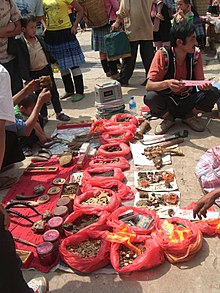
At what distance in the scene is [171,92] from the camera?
14.8ft

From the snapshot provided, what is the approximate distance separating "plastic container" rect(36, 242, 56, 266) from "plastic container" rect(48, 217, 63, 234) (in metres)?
0.22

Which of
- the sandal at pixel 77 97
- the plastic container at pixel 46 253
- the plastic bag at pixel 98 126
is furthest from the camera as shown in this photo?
the sandal at pixel 77 97

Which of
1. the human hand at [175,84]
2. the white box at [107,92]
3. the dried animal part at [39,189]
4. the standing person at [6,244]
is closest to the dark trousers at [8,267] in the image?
the standing person at [6,244]

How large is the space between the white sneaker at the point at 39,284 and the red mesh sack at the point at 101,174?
A: 1.27 metres

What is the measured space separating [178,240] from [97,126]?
8.58 ft

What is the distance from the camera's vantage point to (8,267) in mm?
1827

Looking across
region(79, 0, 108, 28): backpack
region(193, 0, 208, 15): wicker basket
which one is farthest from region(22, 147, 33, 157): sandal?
region(193, 0, 208, 15): wicker basket

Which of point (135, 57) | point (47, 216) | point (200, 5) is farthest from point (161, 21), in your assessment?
point (47, 216)

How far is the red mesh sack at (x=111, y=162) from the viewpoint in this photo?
→ 3.84 meters

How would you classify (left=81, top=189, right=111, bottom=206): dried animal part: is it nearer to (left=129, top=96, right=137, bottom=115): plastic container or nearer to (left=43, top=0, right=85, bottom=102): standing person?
(left=129, top=96, right=137, bottom=115): plastic container

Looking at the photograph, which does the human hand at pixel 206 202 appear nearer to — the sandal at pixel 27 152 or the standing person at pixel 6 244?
the standing person at pixel 6 244

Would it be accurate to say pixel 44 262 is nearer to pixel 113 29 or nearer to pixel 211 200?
pixel 211 200

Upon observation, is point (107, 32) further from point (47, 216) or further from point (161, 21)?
point (47, 216)

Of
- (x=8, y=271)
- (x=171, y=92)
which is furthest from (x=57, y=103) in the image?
(x=8, y=271)
